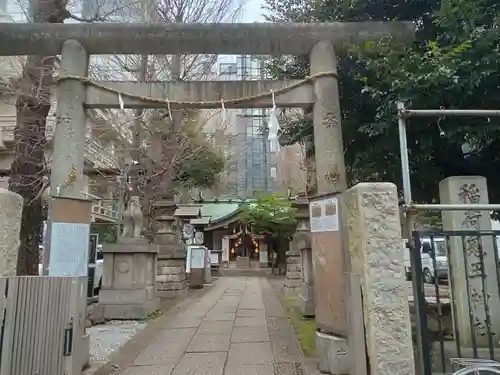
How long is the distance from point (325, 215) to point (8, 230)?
3720 mm

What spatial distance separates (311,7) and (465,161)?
168 inches

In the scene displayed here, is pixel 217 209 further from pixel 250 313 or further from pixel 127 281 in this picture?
pixel 127 281

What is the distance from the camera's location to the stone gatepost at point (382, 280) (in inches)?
152

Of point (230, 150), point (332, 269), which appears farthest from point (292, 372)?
point (230, 150)

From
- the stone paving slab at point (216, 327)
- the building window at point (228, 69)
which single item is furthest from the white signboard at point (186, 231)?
the stone paving slab at point (216, 327)

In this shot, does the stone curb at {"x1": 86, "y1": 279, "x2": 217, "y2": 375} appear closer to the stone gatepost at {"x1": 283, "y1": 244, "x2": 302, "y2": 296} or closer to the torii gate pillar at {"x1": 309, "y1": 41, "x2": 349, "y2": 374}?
the torii gate pillar at {"x1": 309, "y1": 41, "x2": 349, "y2": 374}

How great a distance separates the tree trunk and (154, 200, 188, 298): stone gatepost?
497 cm

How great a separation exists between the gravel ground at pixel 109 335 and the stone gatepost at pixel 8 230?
2.22 metres

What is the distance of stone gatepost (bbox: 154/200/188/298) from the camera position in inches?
521

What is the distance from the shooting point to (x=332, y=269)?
17.1 feet

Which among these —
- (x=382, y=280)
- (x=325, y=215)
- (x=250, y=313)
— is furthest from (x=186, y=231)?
(x=382, y=280)

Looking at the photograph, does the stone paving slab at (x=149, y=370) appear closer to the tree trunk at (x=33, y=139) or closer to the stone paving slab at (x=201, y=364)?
the stone paving slab at (x=201, y=364)

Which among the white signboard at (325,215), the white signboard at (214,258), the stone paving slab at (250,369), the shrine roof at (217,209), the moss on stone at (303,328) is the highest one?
the shrine roof at (217,209)

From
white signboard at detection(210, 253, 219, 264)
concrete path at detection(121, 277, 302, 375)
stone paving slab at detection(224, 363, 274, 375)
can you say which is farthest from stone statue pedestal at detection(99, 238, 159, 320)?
white signboard at detection(210, 253, 219, 264)
